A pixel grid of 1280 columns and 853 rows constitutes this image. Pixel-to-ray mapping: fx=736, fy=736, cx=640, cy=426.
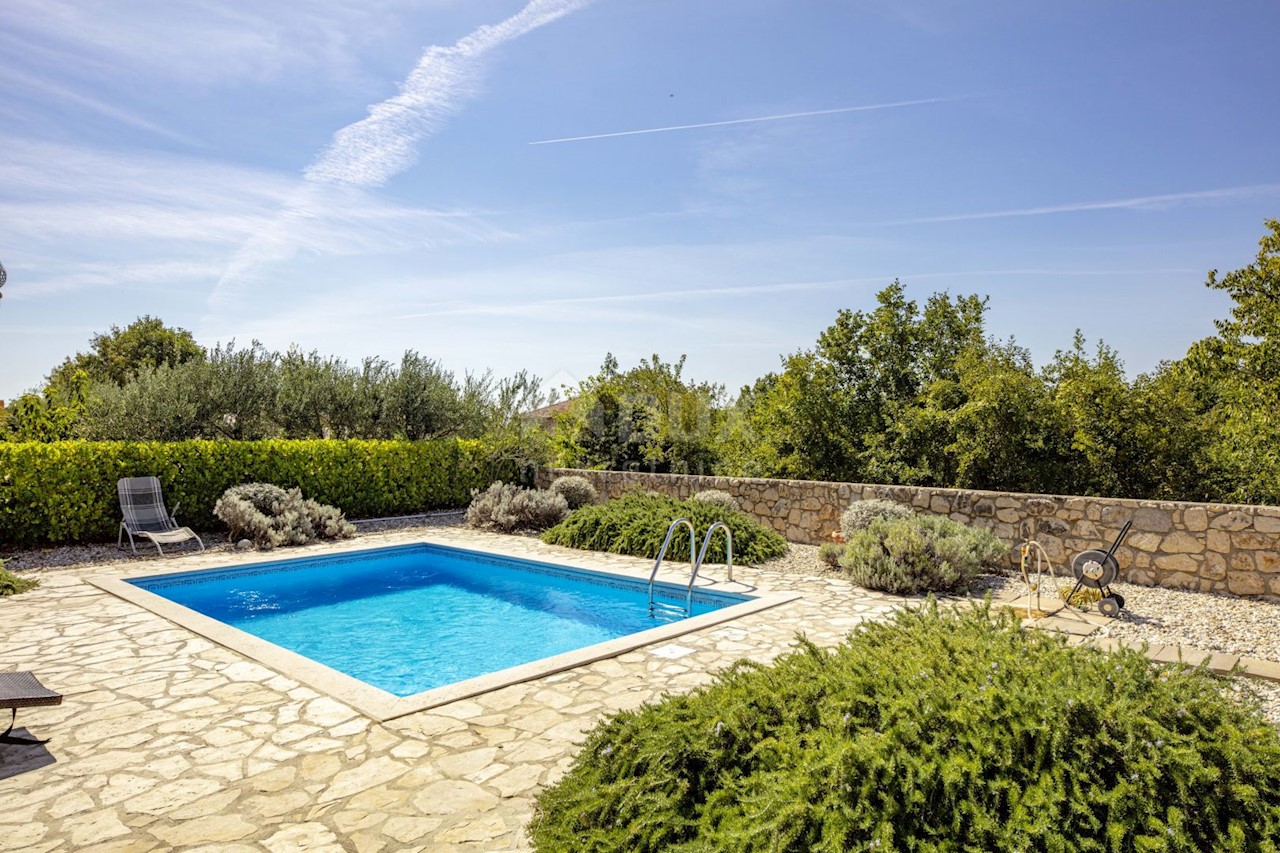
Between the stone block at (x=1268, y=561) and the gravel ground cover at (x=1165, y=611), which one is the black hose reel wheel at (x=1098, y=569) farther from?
the stone block at (x=1268, y=561)

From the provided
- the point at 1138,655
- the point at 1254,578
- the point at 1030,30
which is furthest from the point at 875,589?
the point at 1030,30

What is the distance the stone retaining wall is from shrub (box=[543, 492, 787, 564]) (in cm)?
88

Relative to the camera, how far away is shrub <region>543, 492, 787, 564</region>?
10.6 metres

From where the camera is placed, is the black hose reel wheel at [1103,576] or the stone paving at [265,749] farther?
the black hose reel wheel at [1103,576]

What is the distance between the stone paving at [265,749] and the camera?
334cm

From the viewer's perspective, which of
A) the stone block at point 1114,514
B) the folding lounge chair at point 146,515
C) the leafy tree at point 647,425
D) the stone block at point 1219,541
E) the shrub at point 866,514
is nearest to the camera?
the stone block at point 1219,541

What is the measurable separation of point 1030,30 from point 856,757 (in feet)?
37.1

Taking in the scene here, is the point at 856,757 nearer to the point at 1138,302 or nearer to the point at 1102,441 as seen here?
the point at 1102,441

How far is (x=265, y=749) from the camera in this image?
13.8ft

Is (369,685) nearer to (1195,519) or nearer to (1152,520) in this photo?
→ (1152,520)

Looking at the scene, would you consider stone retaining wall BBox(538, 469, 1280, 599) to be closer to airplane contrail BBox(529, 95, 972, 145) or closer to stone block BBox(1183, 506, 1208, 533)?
stone block BBox(1183, 506, 1208, 533)

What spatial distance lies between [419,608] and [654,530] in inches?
138

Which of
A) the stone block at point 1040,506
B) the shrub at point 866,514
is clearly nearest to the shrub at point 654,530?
the shrub at point 866,514

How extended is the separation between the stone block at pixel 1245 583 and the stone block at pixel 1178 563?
1.06 ft
